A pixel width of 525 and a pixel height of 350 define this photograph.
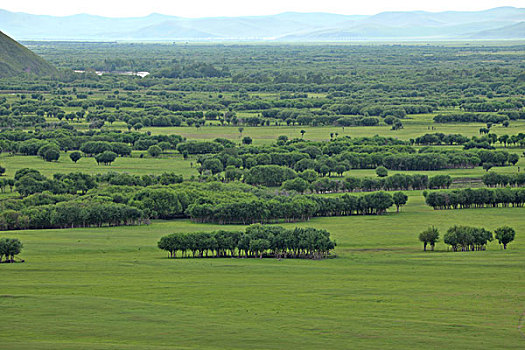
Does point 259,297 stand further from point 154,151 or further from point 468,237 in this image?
point 154,151

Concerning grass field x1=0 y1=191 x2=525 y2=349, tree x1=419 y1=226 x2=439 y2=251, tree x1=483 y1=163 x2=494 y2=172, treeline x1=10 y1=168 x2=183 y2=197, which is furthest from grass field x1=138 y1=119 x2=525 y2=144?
grass field x1=0 y1=191 x2=525 y2=349

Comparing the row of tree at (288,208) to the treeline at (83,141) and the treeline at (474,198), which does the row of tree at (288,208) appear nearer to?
the treeline at (474,198)

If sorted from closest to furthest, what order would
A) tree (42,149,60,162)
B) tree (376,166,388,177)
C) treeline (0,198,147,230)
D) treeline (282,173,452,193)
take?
treeline (0,198,147,230), treeline (282,173,452,193), tree (376,166,388,177), tree (42,149,60,162)

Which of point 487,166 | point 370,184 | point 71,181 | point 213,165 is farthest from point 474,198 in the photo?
point 71,181

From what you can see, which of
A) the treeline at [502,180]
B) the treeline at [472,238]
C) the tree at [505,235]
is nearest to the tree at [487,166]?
the treeline at [502,180]

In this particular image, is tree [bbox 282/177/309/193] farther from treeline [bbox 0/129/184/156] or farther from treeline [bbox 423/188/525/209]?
treeline [bbox 0/129/184/156]

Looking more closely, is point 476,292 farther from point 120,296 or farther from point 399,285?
point 120,296
